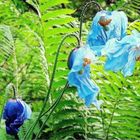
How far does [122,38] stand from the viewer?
1.27 metres

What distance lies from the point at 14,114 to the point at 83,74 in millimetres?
349

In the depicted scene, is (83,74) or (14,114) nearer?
(83,74)

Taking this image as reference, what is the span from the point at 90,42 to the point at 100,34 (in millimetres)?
34

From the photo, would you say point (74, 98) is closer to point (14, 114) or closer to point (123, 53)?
point (14, 114)

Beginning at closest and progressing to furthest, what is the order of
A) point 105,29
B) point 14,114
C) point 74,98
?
point 105,29 < point 14,114 < point 74,98

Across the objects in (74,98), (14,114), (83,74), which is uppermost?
(83,74)

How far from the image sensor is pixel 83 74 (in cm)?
121

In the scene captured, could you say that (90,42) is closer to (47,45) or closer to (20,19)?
(47,45)

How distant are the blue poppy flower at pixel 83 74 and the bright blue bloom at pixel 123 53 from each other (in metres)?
0.06

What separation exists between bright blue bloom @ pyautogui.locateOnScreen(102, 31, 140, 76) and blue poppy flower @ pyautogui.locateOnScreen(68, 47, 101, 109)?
61mm

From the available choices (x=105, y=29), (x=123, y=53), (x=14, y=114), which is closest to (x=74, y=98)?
(x=14, y=114)

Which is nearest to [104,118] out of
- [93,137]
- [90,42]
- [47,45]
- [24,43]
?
[93,137]

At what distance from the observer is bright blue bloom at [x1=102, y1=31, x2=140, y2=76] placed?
1160 millimetres

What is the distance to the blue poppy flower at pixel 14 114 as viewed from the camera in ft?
4.81
